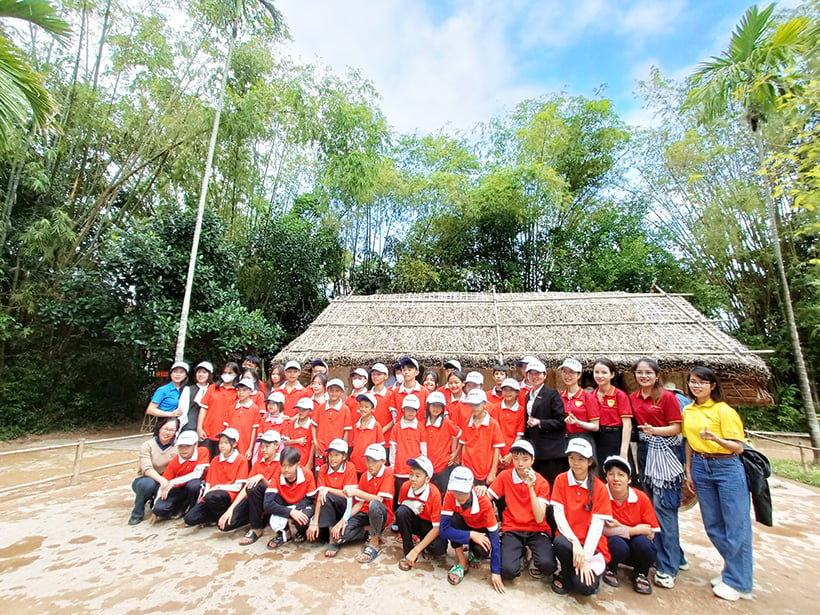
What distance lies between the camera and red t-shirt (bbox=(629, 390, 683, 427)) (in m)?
3.07

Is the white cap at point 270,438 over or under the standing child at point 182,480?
over

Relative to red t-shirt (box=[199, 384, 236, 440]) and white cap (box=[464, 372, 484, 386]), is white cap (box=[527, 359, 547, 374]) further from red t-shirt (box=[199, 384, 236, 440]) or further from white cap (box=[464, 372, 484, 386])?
red t-shirt (box=[199, 384, 236, 440])

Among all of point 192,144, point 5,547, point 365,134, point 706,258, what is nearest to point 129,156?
point 192,144

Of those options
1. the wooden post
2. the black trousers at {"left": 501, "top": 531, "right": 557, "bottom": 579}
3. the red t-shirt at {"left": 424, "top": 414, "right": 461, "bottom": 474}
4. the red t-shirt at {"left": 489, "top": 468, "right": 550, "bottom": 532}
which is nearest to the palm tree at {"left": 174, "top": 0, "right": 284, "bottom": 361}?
the wooden post

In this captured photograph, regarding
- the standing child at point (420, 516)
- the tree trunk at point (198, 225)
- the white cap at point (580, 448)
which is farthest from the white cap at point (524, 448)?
the tree trunk at point (198, 225)

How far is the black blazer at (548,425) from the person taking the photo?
11.2ft

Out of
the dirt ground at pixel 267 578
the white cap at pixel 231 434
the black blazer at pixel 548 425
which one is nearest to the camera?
the dirt ground at pixel 267 578

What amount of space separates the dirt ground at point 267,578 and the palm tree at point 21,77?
15.9ft

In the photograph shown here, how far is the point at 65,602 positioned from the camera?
2629mm

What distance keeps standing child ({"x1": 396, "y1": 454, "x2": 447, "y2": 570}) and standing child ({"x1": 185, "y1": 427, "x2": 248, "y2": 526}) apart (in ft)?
6.01

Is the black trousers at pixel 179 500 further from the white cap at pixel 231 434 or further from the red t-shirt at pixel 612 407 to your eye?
the red t-shirt at pixel 612 407

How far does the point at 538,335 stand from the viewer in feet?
27.4

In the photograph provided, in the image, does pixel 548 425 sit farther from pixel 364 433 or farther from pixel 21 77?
pixel 21 77

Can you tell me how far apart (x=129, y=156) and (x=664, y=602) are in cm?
1324
